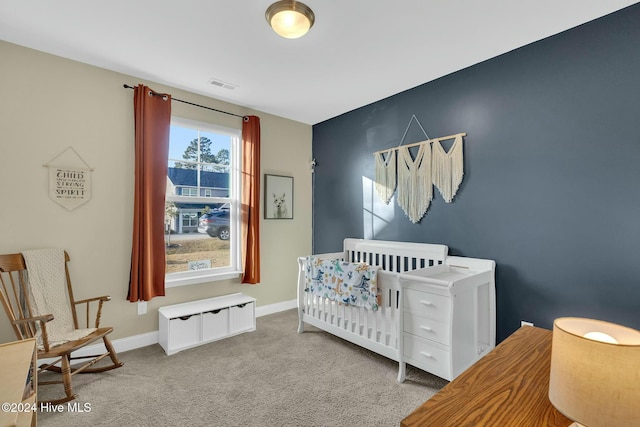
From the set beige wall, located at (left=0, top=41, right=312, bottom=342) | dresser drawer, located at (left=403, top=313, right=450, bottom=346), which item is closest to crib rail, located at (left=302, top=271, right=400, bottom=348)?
dresser drawer, located at (left=403, top=313, right=450, bottom=346)

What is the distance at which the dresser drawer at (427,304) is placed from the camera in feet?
6.70

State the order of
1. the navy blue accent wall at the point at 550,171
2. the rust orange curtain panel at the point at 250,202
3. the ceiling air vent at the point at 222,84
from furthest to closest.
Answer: the rust orange curtain panel at the point at 250,202
the ceiling air vent at the point at 222,84
the navy blue accent wall at the point at 550,171

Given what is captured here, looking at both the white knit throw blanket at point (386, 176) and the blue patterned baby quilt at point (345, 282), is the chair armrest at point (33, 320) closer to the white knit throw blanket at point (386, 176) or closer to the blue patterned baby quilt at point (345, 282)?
the blue patterned baby quilt at point (345, 282)

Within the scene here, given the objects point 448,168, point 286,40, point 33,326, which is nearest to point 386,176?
point 448,168

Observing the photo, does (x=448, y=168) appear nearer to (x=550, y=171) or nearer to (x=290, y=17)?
(x=550, y=171)

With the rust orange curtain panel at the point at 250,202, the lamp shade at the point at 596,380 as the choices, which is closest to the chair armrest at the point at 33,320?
the rust orange curtain panel at the point at 250,202

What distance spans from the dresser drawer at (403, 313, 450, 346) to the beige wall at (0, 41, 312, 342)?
2.16 metres

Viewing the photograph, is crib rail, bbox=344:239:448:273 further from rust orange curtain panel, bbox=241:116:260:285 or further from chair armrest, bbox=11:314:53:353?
chair armrest, bbox=11:314:53:353

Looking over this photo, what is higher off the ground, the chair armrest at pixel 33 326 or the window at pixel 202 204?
the window at pixel 202 204

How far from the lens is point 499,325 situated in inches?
96.3

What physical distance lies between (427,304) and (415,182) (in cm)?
132

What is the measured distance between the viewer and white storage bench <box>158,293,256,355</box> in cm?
270

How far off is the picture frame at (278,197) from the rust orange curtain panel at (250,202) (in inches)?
10.1

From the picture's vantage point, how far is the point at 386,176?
3293mm
